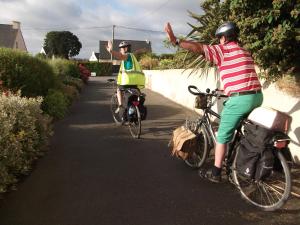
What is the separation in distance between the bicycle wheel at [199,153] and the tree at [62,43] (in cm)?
8315

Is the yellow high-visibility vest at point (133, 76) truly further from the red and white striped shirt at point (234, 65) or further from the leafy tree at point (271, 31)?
the red and white striped shirt at point (234, 65)

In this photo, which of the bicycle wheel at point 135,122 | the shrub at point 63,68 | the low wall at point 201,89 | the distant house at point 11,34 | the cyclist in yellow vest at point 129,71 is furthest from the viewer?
the distant house at point 11,34

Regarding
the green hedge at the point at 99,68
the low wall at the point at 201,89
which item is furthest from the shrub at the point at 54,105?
the green hedge at the point at 99,68

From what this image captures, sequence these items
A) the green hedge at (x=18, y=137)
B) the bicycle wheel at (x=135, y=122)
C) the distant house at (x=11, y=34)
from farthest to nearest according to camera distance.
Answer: the distant house at (x=11, y=34)
the bicycle wheel at (x=135, y=122)
the green hedge at (x=18, y=137)

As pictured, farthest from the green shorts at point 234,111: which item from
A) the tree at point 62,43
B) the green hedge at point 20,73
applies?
the tree at point 62,43

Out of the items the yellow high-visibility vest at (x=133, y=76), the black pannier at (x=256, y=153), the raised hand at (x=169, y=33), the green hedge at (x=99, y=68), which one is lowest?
the green hedge at (x=99, y=68)

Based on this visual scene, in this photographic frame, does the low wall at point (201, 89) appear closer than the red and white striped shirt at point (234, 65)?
No

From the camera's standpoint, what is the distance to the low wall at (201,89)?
604 centimetres

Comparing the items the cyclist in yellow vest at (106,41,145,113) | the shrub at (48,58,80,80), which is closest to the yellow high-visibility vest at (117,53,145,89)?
the cyclist in yellow vest at (106,41,145,113)

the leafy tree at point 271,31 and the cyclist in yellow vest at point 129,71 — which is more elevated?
the leafy tree at point 271,31

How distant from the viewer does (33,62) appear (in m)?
10.7

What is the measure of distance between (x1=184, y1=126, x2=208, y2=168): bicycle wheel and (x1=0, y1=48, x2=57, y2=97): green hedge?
4.98 metres

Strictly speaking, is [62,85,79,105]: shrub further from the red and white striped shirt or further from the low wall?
the red and white striped shirt

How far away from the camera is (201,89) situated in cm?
1107
